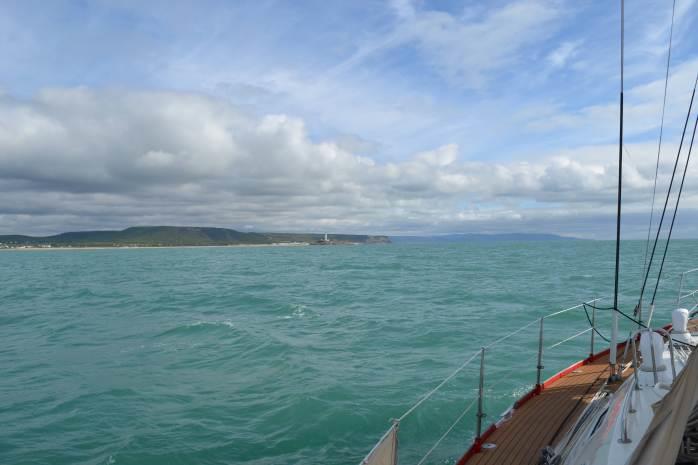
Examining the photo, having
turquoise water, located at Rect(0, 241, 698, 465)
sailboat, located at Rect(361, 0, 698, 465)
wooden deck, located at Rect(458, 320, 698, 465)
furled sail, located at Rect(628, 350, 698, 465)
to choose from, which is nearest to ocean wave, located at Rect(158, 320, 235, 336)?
turquoise water, located at Rect(0, 241, 698, 465)

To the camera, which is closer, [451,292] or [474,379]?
[474,379]

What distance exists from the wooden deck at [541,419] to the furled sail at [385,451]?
6.78 feet

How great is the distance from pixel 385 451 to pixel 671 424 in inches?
85.8

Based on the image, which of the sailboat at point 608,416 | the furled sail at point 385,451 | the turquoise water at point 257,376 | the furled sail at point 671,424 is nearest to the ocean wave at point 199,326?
the turquoise water at point 257,376

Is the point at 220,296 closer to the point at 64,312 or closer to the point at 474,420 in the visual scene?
the point at 64,312

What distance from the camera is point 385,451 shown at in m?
4.06

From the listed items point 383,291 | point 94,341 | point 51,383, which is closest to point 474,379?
point 51,383

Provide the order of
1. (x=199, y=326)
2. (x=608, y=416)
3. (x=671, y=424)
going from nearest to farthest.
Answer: (x=671, y=424) < (x=608, y=416) < (x=199, y=326)

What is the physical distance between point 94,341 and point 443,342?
15.6 meters

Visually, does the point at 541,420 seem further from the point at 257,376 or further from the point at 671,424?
the point at 257,376

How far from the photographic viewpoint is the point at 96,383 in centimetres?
1435

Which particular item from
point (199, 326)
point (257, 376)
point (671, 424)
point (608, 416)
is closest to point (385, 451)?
point (671, 424)

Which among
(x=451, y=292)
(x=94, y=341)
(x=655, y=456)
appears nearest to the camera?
(x=655, y=456)

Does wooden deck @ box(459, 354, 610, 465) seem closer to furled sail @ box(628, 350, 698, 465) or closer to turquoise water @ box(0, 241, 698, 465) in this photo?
turquoise water @ box(0, 241, 698, 465)
